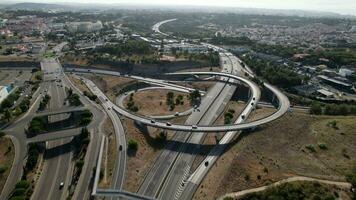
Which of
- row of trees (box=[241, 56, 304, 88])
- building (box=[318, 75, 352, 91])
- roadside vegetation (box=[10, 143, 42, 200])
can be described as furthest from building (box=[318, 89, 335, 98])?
roadside vegetation (box=[10, 143, 42, 200])

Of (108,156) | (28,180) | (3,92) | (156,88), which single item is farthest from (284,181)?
(3,92)

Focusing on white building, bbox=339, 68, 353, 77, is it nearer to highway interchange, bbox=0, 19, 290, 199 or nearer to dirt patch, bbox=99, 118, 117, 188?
highway interchange, bbox=0, 19, 290, 199

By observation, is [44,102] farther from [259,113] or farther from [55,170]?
[259,113]

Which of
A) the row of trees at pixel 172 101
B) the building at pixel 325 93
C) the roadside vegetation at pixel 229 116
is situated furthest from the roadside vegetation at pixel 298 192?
the building at pixel 325 93

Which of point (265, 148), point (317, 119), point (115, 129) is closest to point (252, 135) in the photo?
point (265, 148)

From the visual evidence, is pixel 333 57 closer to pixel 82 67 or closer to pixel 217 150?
pixel 217 150
